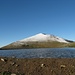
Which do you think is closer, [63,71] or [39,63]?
[63,71]

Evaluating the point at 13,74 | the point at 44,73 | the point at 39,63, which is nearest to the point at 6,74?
the point at 13,74

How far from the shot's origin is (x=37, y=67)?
2173 cm

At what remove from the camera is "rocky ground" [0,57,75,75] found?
20.2m

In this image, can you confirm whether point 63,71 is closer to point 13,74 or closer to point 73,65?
point 73,65

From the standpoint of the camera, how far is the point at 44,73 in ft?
66.1

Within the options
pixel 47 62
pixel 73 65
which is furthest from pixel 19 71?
pixel 73 65

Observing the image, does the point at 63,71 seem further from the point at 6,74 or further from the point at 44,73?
the point at 6,74

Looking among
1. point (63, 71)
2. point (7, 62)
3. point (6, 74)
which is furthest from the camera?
point (7, 62)

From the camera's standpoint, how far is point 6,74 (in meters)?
19.0

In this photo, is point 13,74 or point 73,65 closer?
point 13,74

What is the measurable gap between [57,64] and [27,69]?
358 centimetres

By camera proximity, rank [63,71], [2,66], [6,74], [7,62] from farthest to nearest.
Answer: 1. [7,62]
2. [2,66]
3. [63,71]
4. [6,74]

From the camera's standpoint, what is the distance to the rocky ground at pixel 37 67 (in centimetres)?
2020

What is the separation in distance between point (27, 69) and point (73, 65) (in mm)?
5063
